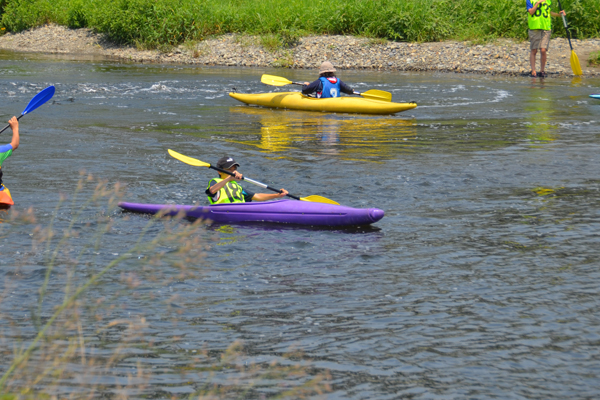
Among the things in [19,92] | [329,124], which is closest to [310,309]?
[329,124]

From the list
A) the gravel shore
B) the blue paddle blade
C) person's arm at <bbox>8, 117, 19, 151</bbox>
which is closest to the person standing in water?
the gravel shore

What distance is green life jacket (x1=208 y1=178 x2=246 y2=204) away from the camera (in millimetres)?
7094

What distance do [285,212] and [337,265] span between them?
50.4 inches

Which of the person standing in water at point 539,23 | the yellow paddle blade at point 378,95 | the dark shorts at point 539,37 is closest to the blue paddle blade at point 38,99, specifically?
the yellow paddle blade at point 378,95

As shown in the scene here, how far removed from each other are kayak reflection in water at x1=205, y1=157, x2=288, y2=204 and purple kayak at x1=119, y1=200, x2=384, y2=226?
250mm

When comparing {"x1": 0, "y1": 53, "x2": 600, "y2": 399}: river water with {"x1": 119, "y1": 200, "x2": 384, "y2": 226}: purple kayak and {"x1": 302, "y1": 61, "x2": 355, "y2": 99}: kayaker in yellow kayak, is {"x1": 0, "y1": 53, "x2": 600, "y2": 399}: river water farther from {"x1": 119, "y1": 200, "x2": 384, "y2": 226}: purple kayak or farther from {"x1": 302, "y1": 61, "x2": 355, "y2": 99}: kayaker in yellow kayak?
{"x1": 302, "y1": 61, "x2": 355, "y2": 99}: kayaker in yellow kayak

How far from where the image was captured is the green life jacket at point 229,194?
709 centimetres

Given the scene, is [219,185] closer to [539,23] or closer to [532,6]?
[532,6]

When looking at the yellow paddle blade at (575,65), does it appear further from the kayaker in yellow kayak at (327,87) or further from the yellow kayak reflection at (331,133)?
the kayaker in yellow kayak at (327,87)

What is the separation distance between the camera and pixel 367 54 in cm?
2081

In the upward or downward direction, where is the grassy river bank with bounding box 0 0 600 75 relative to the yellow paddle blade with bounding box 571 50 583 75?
upward

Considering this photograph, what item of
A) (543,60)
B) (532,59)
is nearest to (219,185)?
(532,59)

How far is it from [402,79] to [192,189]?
11.0m

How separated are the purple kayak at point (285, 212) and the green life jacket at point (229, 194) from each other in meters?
0.29
